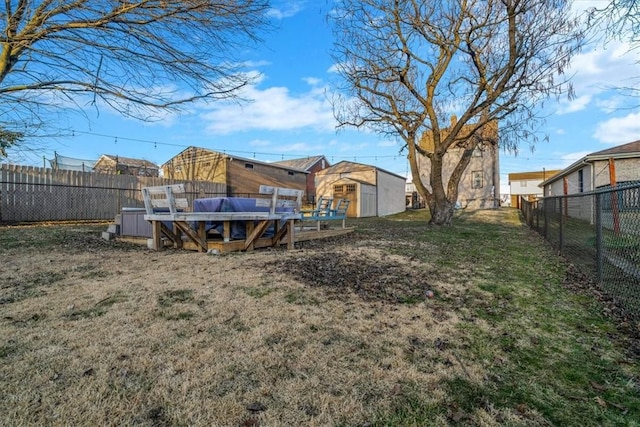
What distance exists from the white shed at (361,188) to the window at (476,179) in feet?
26.0

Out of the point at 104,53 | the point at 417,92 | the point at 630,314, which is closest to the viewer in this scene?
the point at 630,314

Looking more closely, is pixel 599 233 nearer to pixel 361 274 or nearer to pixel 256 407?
pixel 361 274

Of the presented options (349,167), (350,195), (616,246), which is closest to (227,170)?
(349,167)

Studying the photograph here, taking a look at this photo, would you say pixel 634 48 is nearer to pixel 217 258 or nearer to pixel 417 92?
pixel 217 258

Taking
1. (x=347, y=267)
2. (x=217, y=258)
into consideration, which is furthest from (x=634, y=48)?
(x=217, y=258)

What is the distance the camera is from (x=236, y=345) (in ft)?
7.10

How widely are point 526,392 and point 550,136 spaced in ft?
39.4

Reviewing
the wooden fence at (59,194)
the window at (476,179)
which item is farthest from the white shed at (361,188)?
the wooden fence at (59,194)

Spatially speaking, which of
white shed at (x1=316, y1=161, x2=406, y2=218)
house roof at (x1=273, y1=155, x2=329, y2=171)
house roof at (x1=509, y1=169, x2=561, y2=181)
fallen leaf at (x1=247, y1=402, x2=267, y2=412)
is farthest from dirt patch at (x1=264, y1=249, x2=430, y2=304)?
house roof at (x1=509, y1=169, x2=561, y2=181)

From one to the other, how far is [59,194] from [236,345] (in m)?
13.0

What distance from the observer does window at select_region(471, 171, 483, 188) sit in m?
27.8

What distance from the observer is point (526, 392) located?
5.70ft

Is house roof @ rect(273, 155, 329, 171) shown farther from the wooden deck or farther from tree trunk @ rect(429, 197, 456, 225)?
the wooden deck

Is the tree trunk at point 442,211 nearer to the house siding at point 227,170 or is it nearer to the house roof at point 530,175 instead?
the house siding at point 227,170
